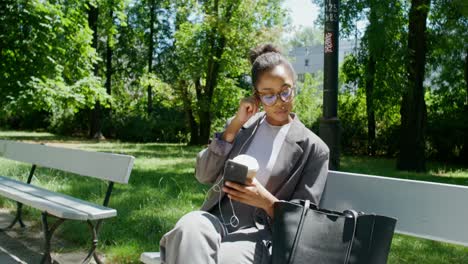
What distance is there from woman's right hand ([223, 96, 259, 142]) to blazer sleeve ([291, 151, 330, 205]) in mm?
399

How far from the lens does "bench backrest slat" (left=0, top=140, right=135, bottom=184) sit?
174 inches

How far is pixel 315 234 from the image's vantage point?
88.8 inches

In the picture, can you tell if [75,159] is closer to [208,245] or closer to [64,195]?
[64,195]

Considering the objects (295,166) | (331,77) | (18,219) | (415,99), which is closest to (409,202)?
(295,166)

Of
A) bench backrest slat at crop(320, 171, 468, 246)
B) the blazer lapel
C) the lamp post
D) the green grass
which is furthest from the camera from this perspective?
the green grass

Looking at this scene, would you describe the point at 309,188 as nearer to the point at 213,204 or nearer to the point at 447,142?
the point at 213,204

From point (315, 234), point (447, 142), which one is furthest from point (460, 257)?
point (447, 142)

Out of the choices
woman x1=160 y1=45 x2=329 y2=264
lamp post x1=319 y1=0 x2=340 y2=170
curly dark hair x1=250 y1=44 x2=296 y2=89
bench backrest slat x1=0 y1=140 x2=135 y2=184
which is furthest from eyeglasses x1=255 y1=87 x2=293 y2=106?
bench backrest slat x1=0 y1=140 x2=135 y2=184

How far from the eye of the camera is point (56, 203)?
4344mm

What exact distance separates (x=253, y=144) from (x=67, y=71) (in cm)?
1200

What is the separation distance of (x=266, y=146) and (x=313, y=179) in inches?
14.1

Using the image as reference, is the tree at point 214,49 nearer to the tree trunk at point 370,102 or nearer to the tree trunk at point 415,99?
the tree trunk at point 370,102

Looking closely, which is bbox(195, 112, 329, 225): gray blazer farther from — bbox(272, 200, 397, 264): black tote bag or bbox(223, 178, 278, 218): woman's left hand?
bbox(272, 200, 397, 264): black tote bag

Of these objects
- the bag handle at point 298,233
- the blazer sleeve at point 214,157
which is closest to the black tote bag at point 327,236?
the bag handle at point 298,233
